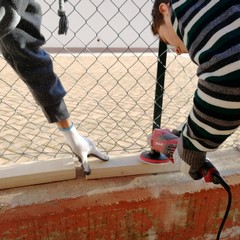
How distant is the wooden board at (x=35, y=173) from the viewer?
134 centimetres

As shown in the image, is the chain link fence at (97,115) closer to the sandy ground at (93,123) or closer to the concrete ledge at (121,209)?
the sandy ground at (93,123)

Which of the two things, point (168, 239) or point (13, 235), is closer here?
point (13, 235)

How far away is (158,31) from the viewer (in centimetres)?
122

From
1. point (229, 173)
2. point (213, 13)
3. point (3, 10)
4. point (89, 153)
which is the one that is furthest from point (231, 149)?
point (3, 10)

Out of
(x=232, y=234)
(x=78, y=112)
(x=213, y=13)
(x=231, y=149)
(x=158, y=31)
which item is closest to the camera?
(x=213, y=13)

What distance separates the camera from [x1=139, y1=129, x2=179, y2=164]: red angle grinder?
134cm

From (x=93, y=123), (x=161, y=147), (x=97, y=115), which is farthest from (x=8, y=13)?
(x=97, y=115)

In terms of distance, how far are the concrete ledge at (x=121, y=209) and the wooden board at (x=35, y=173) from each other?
3 cm

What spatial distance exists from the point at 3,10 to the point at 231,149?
4.20ft

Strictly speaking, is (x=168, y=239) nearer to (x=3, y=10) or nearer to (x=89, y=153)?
(x=89, y=153)

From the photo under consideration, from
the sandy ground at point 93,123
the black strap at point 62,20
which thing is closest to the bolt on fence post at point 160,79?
the black strap at point 62,20

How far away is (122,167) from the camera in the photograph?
1.44 metres

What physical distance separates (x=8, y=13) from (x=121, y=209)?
83cm

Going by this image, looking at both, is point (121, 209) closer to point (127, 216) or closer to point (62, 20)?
point (127, 216)
